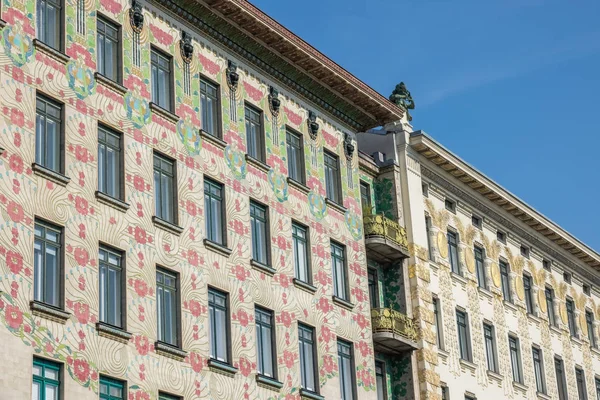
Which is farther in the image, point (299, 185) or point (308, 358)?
point (299, 185)

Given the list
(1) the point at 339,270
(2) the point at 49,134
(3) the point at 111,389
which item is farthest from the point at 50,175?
(1) the point at 339,270

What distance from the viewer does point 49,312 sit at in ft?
102

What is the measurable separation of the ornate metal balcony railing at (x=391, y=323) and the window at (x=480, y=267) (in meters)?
7.86

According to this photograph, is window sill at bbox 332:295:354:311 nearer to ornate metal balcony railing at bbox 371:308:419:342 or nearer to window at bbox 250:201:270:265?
ornate metal balcony railing at bbox 371:308:419:342

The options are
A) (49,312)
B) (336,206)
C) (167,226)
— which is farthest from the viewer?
(336,206)

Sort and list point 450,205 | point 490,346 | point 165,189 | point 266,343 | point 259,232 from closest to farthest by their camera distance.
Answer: point 165,189, point 266,343, point 259,232, point 490,346, point 450,205

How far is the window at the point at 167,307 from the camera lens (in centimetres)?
3503

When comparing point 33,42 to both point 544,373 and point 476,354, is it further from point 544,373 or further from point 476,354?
point 544,373

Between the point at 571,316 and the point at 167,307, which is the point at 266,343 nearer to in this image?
the point at 167,307

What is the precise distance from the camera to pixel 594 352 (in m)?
61.4

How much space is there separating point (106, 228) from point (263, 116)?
31.4 feet

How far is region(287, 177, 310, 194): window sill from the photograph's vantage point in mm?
42156

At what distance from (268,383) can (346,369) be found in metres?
4.97

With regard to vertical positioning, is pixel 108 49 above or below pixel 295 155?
below
